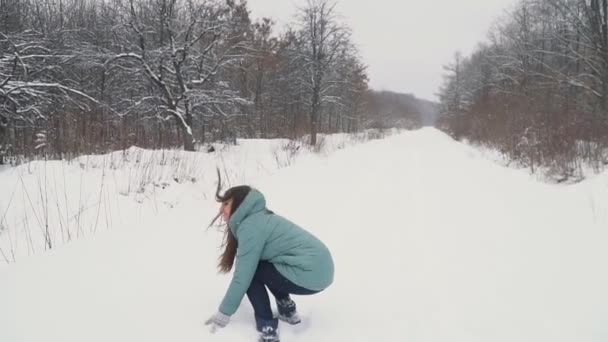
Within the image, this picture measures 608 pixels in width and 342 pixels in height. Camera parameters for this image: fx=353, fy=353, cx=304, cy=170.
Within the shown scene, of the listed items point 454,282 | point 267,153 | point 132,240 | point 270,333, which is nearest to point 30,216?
point 132,240

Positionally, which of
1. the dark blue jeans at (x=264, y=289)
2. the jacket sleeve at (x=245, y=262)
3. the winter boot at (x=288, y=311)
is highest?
the jacket sleeve at (x=245, y=262)

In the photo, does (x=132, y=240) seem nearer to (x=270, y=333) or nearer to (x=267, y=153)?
(x=270, y=333)

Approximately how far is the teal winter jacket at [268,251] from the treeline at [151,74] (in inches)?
232

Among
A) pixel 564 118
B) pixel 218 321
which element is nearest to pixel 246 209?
pixel 218 321

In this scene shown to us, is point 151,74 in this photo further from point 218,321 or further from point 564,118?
point 564,118

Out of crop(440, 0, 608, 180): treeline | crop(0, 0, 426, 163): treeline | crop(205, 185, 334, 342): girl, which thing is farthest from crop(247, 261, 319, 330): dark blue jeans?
crop(440, 0, 608, 180): treeline

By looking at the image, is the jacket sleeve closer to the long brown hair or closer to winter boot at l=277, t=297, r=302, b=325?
the long brown hair

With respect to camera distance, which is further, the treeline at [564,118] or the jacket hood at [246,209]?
the treeline at [564,118]

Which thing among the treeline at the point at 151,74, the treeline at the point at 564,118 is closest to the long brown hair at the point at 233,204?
the treeline at the point at 151,74

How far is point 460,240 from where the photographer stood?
4004mm

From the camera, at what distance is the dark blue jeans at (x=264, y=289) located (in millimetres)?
2107

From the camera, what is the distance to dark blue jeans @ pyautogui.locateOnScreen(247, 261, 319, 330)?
2.11 m

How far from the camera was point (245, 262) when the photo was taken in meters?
2.03

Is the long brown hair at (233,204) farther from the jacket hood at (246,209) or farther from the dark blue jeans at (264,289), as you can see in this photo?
the dark blue jeans at (264,289)
